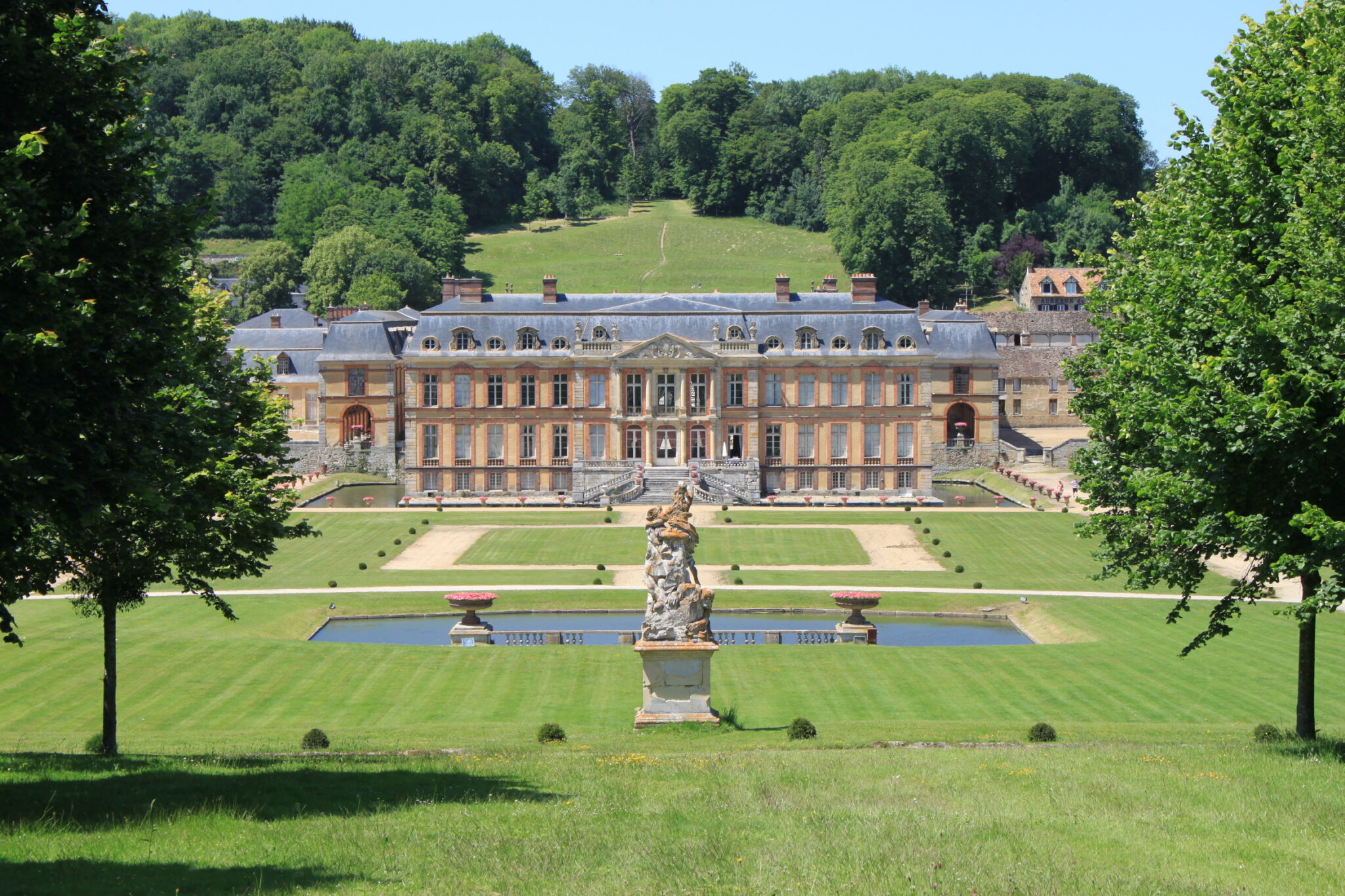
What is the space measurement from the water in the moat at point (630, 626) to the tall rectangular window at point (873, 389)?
3726 cm

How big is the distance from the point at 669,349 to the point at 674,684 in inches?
2182

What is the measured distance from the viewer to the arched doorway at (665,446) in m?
83.9

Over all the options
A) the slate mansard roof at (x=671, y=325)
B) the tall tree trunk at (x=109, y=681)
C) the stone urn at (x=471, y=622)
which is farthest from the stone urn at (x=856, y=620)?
the slate mansard roof at (x=671, y=325)

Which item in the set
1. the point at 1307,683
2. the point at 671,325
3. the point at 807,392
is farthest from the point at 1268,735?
the point at 671,325

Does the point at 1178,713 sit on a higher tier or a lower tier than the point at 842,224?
lower

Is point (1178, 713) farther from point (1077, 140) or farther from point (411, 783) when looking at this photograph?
point (1077, 140)

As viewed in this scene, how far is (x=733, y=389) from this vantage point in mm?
84125

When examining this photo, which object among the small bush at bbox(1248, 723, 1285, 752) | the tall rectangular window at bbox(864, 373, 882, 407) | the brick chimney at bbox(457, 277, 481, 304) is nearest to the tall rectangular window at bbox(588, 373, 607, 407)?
the brick chimney at bbox(457, 277, 481, 304)

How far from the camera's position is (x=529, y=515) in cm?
7575

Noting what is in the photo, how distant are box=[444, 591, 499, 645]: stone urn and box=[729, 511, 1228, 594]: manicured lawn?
40.4ft

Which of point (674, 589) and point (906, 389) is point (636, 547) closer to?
point (906, 389)

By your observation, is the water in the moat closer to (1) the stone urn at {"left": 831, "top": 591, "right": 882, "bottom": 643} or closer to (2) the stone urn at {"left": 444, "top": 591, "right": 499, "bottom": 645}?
(1) the stone urn at {"left": 831, "top": 591, "right": 882, "bottom": 643}

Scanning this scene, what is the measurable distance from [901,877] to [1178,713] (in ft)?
65.9

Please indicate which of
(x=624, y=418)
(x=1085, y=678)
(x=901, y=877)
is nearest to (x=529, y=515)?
(x=624, y=418)
